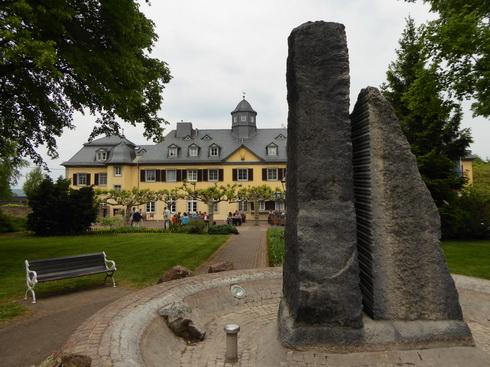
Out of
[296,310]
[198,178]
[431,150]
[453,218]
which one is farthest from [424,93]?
[198,178]

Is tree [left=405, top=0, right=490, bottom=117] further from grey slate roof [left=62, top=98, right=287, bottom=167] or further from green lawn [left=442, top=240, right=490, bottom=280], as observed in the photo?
grey slate roof [left=62, top=98, right=287, bottom=167]

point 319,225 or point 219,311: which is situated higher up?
point 319,225

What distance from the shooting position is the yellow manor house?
35969 millimetres

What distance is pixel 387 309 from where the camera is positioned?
342 centimetres

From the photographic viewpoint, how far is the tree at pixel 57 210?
1969 cm

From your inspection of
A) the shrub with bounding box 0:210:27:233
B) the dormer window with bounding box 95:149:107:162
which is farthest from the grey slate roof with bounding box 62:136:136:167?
the shrub with bounding box 0:210:27:233

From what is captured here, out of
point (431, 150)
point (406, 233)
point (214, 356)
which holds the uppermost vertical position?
point (431, 150)

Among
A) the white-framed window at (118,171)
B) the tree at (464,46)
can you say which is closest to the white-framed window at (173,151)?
the white-framed window at (118,171)

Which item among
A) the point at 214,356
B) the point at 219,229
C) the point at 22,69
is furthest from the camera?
the point at 219,229

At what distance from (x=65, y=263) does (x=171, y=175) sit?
2992 cm

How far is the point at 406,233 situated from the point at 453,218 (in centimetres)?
1683

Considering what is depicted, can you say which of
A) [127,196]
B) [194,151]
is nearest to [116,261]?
[127,196]

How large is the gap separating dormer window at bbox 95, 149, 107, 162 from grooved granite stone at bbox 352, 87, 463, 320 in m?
39.4

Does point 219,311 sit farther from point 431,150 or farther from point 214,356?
point 431,150
